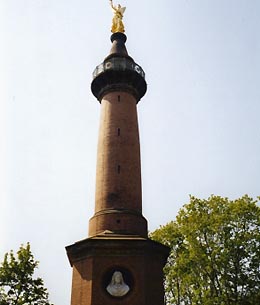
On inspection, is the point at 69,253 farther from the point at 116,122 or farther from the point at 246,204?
the point at 246,204

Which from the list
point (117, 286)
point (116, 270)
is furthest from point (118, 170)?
point (117, 286)

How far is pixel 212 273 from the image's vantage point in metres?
24.9

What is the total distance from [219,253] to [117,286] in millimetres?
8188

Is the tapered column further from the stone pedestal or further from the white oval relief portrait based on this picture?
the white oval relief portrait

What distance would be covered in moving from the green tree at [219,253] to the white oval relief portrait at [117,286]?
7188 millimetres

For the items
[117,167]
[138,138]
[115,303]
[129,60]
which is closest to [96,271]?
[115,303]

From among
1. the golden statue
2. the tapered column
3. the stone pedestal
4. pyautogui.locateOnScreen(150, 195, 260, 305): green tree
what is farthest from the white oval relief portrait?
the golden statue

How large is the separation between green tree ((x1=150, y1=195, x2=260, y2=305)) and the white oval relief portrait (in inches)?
283

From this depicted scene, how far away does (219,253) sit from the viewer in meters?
24.9

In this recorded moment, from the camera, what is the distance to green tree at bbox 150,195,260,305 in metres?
24.3

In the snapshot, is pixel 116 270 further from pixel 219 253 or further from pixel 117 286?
pixel 219 253

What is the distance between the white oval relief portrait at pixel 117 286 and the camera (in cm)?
1869

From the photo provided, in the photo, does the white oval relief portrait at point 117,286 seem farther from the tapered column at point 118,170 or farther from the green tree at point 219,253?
the green tree at point 219,253

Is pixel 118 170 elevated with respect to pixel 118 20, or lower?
lower
